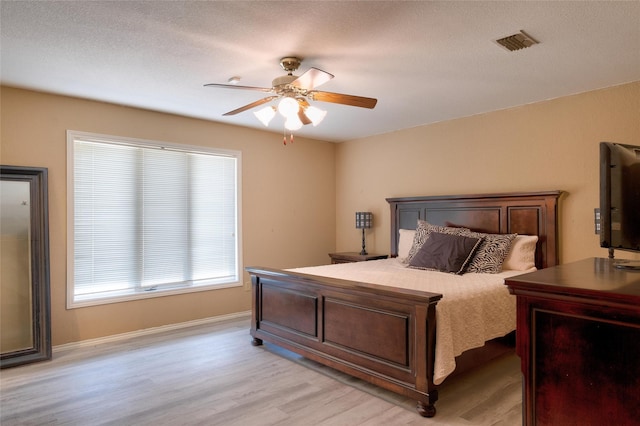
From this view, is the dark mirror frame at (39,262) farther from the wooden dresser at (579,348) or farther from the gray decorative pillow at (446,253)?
the wooden dresser at (579,348)

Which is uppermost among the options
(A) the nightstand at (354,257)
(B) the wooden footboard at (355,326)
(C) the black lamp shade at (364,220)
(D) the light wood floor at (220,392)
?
(C) the black lamp shade at (364,220)

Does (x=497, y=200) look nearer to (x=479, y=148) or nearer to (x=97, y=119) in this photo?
(x=479, y=148)

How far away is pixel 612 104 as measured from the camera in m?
3.47

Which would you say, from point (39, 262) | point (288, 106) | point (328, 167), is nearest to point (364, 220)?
point (328, 167)

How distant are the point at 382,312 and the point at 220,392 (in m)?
1.28

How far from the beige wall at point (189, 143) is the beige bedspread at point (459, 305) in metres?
1.72

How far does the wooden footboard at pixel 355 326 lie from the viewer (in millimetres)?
2479

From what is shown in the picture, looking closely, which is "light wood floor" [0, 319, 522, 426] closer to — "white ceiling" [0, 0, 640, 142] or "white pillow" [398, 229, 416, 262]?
"white pillow" [398, 229, 416, 262]

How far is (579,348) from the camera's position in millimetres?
1233

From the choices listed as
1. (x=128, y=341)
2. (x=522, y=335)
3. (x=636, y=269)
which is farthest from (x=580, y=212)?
(x=128, y=341)

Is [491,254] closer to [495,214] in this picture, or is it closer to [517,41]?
[495,214]

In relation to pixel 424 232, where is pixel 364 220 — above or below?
above

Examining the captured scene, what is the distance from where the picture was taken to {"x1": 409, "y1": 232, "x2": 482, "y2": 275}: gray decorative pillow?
3.69m

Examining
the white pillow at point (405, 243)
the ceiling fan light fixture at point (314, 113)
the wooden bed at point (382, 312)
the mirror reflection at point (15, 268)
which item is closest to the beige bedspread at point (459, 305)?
the wooden bed at point (382, 312)
